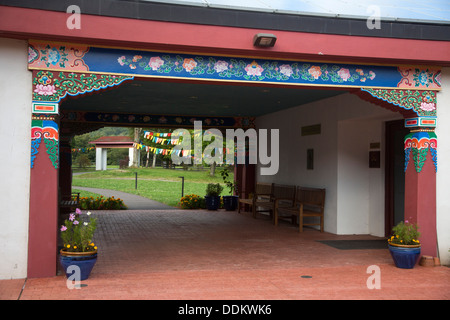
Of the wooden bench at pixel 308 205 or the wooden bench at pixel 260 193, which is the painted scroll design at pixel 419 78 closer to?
the wooden bench at pixel 308 205

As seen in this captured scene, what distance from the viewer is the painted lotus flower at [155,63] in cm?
638

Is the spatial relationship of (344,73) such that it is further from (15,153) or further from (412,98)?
(15,153)

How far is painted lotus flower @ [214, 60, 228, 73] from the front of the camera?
6.60 m

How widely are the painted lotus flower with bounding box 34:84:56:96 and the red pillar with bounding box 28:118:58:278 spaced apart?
56 centimetres

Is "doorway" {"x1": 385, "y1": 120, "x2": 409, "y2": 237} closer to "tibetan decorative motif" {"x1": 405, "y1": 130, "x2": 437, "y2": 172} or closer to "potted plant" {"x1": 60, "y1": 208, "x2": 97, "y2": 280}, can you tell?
"tibetan decorative motif" {"x1": 405, "y1": 130, "x2": 437, "y2": 172}

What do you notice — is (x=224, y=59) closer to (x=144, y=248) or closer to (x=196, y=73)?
(x=196, y=73)

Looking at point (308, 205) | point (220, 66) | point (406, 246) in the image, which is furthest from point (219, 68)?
point (308, 205)

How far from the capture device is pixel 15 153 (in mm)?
5965

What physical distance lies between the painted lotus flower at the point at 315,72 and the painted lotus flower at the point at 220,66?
1.28 m

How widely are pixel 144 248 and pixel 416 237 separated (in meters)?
4.51

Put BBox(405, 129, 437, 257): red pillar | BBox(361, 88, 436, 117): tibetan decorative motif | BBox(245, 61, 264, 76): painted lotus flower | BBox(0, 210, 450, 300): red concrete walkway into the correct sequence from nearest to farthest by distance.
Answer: BBox(0, 210, 450, 300): red concrete walkway < BBox(245, 61, 264, 76): painted lotus flower < BBox(361, 88, 436, 117): tibetan decorative motif < BBox(405, 129, 437, 257): red pillar

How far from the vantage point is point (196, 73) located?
6539 millimetres

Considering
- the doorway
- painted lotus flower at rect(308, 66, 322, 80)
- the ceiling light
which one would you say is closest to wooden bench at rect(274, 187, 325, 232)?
the doorway

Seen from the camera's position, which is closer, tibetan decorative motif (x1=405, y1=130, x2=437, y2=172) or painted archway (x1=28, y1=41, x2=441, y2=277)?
painted archway (x1=28, y1=41, x2=441, y2=277)
